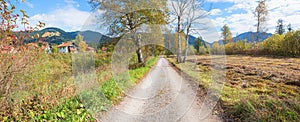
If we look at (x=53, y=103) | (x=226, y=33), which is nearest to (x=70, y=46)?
(x=53, y=103)

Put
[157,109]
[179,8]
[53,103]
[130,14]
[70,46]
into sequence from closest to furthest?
1. [53,103]
2. [157,109]
3. [130,14]
4. [70,46]
5. [179,8]

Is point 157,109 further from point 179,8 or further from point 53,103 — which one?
point 179,8

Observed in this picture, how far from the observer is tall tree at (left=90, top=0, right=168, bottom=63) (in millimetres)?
10569

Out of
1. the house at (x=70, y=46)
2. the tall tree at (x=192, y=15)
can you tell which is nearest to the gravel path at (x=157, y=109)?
the house at (x=70, y=46)

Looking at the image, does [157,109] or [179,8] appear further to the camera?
[179,8]

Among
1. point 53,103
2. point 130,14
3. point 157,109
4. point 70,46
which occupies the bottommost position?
point 157,109

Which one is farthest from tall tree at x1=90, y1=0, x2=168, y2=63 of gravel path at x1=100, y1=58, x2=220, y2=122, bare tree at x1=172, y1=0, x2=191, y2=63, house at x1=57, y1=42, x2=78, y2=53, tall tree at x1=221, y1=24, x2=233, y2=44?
tall tree at x1=221, y1=24, x2=233, y2=44

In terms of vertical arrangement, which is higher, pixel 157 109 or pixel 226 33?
pixel 226 33

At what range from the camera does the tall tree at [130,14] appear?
34.7 feet

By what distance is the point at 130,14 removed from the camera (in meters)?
11.7

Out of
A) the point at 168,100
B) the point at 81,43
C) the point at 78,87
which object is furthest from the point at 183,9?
the point at 78,87

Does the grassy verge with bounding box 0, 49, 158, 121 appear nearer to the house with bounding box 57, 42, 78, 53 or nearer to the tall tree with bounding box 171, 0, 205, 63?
the house with bounding box 57, 42, 78, 53

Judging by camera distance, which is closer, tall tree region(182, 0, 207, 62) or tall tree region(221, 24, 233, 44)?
tall tree region(182, 0, 207, 62)

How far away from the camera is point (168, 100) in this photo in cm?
541
